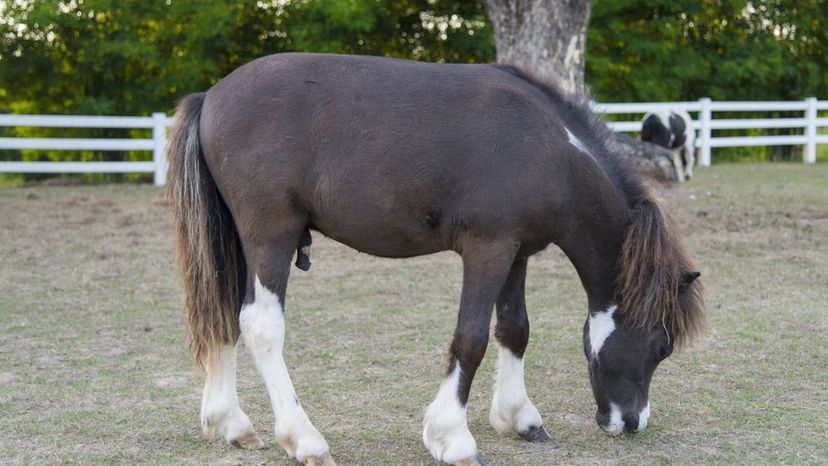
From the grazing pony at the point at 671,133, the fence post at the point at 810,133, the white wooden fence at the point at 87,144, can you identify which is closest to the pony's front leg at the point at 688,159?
the grazing pony at the point at 671,133

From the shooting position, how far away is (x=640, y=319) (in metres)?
3.85

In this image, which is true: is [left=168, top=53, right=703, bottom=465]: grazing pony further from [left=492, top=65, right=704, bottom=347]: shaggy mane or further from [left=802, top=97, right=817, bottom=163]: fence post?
[left=802, top=97, right=817, bottom=163]: fence post

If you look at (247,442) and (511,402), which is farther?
(511,402)

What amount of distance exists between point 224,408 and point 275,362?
41cm

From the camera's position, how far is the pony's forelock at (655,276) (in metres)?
3.79

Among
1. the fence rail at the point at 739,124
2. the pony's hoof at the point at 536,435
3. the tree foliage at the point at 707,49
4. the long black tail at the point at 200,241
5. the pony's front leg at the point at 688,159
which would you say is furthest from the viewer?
the tree foliage at the point at 707,49

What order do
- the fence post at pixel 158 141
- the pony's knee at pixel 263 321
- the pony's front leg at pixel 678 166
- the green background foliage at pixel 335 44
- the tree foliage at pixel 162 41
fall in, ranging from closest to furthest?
the pony's knee at pixel 263 321 < the pony's front leg at pixel 678 166 < the fence post at pixel 158 141 < the tree foliage at pixel 162 41 < the green background foliage at pixel 335 44

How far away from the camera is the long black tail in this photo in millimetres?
3924

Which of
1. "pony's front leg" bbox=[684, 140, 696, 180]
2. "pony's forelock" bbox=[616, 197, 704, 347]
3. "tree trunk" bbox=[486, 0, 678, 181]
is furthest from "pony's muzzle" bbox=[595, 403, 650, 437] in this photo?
"pony's front leg" bbox=[684, 140, 696, 180]

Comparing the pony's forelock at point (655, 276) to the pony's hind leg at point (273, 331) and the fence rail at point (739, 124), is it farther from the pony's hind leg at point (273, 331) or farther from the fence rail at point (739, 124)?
the fence rail at point (739, 124)

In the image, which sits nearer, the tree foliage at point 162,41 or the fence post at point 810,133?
the tree foliage at point 162,41

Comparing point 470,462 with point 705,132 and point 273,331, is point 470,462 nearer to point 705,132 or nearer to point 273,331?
point 273,331

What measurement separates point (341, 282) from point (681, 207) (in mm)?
5127

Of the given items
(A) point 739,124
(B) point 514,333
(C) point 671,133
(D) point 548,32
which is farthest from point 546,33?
(A) point 739,124
